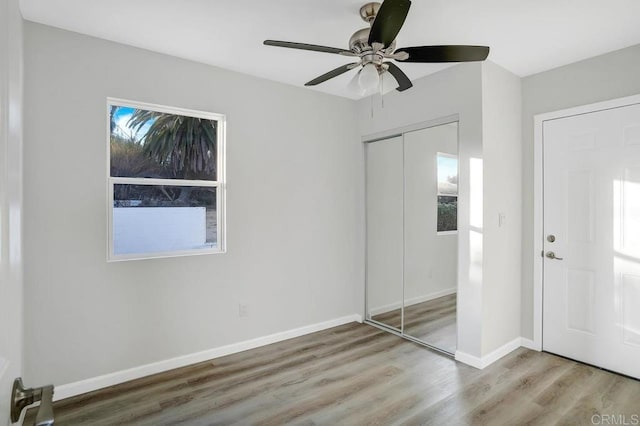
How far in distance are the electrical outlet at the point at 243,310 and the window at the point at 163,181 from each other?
57cm

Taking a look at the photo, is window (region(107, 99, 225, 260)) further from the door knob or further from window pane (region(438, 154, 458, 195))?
the door knob

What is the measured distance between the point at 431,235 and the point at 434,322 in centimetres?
87

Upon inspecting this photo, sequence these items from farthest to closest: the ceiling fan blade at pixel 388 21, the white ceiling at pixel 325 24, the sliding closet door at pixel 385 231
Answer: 1. the sliding closet door at pixel 385 231
2. the white ceiling at pixel 325 24
3. the ceiling fan blade at pixel 388 21

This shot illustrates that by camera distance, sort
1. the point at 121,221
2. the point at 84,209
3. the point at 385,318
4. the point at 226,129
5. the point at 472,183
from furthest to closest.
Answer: the point at 385,318 → the point at 226,129 → the point at 472,183 → the point at 121,221 → the point at 84,209

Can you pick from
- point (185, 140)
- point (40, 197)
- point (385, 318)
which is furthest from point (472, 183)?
point (40, 197)

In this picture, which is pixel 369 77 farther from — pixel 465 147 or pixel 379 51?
pixel 465 147

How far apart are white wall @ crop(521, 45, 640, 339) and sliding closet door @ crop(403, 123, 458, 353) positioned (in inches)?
30.2

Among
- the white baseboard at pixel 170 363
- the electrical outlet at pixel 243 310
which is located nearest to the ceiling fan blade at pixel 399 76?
the electrical outlet at pixel 243 310

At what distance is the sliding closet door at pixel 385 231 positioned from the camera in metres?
3.76

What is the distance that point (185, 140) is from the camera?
3102 mm

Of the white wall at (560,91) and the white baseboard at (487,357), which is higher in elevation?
the white wall at (560,91)

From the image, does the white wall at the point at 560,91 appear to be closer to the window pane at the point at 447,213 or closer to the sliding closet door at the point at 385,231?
the window pane at the point at 447,213

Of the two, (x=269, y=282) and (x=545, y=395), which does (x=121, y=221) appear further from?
(x=545, y=395)

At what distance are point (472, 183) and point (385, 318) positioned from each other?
1.86 m
